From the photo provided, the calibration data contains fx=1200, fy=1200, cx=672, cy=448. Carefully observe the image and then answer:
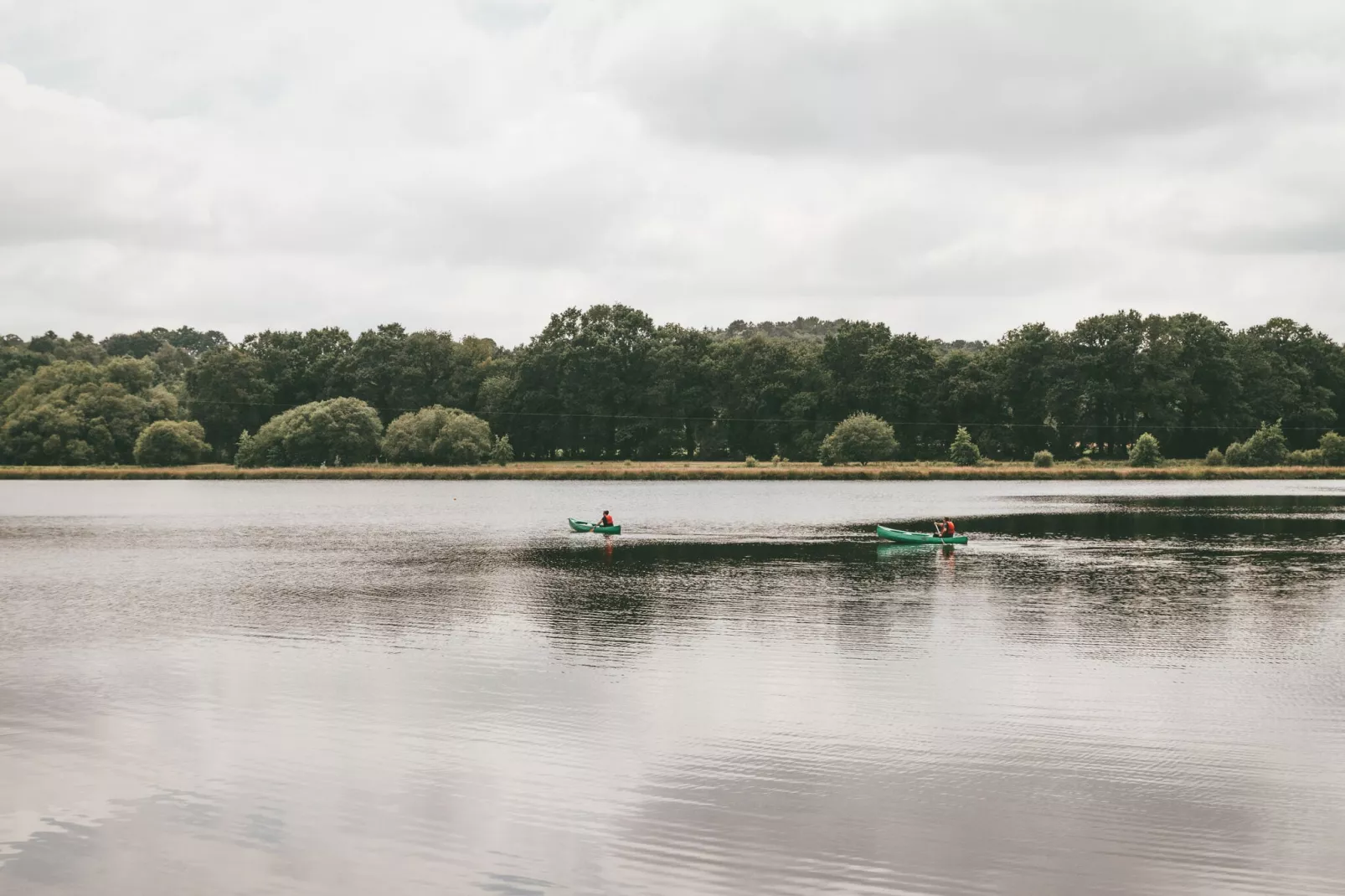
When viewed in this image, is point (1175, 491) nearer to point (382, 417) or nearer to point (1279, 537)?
point (1279, 537)

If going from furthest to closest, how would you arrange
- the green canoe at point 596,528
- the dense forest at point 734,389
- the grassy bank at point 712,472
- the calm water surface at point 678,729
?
the dense forest at point 734,389
the grassy bank at point 712,472
the green canoe at point 596,528
the calm water surface at point 678,729

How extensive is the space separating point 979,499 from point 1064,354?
5557 cm

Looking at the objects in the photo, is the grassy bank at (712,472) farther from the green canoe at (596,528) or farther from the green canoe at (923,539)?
the green canoe at (923,539)

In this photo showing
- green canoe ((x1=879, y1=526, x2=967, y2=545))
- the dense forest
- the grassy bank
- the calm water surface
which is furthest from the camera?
the dense forest

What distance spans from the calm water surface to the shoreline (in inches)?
3143

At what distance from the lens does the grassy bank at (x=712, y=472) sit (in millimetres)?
122375

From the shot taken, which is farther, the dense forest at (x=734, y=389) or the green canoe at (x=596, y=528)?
the dense forest at (x=734, y=389)

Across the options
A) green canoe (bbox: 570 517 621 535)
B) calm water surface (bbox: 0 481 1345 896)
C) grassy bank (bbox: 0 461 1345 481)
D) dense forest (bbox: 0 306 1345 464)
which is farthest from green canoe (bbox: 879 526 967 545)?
dense forest (bbox: 0 306 1345 464)

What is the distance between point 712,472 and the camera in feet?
403

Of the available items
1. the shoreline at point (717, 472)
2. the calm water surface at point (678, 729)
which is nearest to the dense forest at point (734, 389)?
the shoreline at point (717, 472)

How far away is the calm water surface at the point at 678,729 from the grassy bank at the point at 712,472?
7969cm

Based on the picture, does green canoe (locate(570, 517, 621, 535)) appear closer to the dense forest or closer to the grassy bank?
the grassy bank

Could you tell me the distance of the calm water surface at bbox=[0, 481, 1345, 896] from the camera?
42.1ft

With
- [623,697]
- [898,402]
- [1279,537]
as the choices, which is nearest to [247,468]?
[898,402]
